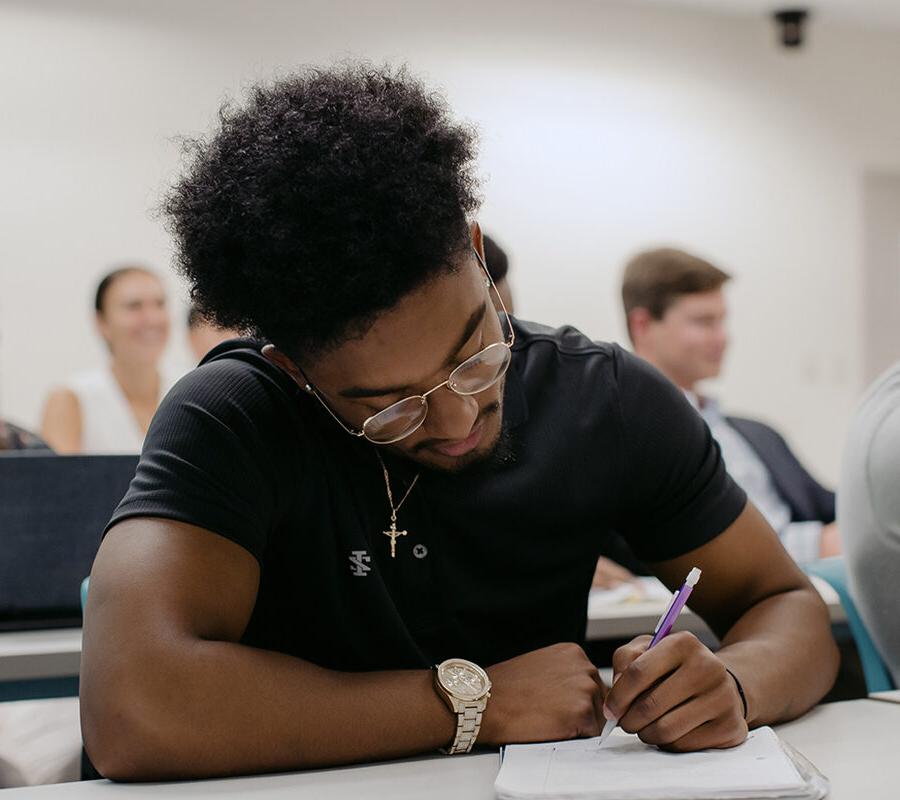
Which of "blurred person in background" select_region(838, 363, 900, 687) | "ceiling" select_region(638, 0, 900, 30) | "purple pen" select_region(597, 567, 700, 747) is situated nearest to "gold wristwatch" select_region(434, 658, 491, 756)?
"purple pen" select_region(597, 567, 700, 747)

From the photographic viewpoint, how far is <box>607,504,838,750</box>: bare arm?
3.22 ft

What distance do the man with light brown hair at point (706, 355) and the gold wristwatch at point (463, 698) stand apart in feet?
7.71

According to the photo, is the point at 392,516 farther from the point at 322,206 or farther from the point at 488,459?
the point at 322,206

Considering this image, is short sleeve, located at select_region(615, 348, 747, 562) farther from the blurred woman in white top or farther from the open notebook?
the blurred woman in white top

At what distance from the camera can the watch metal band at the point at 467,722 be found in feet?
3.41

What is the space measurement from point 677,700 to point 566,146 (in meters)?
4.93

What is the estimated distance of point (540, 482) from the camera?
4.11ft

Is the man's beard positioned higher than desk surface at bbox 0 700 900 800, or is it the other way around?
the man's beard

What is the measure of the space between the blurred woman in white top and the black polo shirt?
2866 millimetres

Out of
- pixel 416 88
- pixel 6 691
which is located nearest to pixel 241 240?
pixel 416 88

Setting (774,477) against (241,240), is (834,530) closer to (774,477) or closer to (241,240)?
(774,477)

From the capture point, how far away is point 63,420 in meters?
4.09

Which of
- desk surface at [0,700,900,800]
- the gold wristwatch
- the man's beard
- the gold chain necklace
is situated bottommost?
desk surface at [0,700,900,800]

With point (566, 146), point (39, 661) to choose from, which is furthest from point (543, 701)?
point (566, 146)
